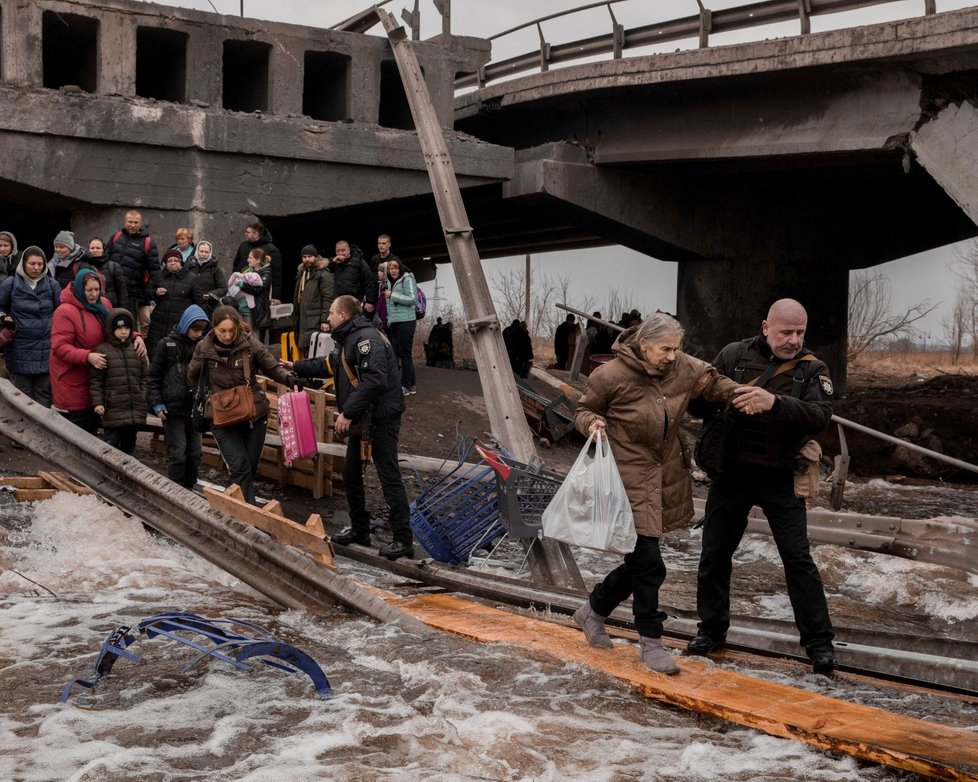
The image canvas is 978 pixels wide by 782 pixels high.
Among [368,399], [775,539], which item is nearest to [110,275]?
[368,399]

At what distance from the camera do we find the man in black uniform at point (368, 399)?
909 centimetres

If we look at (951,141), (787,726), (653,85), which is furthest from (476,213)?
(787,726)

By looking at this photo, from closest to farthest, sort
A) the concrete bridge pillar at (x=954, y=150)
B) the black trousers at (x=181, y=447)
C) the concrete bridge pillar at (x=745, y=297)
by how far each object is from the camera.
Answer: the black trousers at (x=181, y=447), the concrete bridge pillar at (x=954, y=150), the concrete bridge pillar at (x=745, y=297)

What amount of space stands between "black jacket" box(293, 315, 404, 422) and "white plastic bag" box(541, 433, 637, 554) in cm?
327

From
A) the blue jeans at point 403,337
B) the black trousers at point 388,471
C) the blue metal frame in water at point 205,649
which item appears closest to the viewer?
the blue metal frame in water at point 205,649

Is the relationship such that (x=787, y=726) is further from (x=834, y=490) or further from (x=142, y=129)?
(x=142, y=129)

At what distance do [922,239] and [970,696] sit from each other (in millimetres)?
19441

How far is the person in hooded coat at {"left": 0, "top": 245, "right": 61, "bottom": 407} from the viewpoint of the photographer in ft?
37.6

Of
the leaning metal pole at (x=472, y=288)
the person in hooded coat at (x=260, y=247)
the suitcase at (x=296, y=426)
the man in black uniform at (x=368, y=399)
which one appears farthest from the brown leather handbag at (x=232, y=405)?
the person in hooded coat at (x=260, y=247)

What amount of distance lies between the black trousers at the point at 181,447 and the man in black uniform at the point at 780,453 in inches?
208

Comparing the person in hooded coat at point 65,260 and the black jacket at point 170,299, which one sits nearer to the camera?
the person in hooded coat at point 65,260

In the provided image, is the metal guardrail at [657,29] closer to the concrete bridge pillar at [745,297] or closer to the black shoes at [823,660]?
the concrete bridge pillar at [745,297]

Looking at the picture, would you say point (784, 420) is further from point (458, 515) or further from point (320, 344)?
point (320, 344)

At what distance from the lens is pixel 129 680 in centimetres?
594
